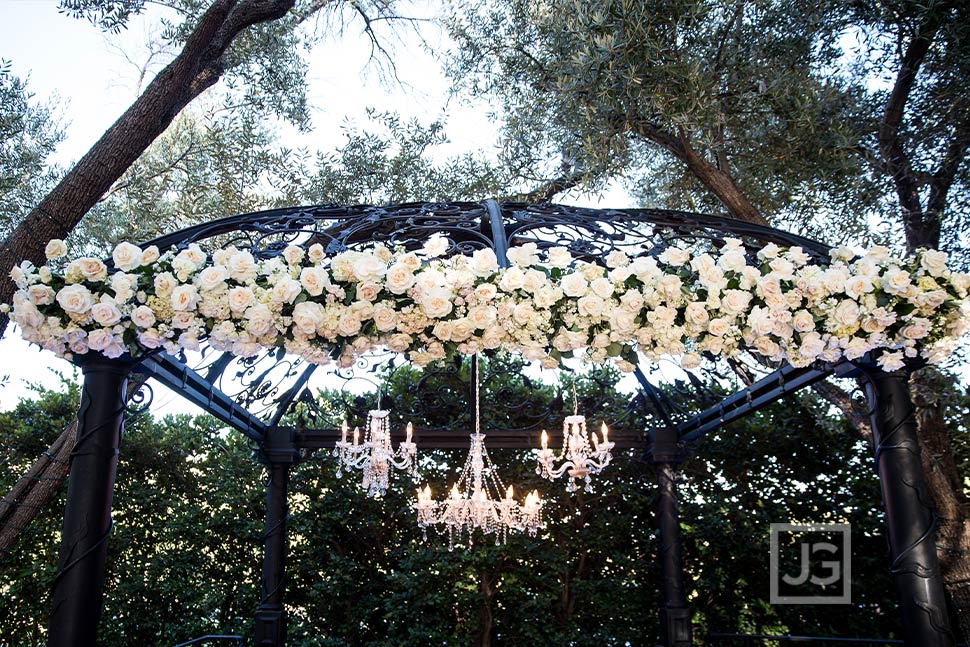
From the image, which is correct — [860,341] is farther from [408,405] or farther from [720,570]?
[408,405]

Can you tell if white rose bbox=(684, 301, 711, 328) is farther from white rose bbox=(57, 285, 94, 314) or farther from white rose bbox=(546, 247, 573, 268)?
white rose bbox=(57, 285, 94, 314)

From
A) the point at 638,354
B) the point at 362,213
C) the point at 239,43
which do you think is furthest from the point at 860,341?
the point at 239,43

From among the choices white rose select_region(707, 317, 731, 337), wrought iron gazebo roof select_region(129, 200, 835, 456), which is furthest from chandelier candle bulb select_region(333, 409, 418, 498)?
white rose select_region(707, 317, 731, 337)

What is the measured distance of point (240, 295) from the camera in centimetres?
273

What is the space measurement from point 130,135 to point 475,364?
8.15ft

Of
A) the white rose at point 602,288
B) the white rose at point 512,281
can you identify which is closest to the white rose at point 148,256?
the white rose at point 512,281

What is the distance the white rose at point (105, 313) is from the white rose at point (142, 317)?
0.06 meters

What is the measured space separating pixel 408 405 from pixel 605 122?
313 cm

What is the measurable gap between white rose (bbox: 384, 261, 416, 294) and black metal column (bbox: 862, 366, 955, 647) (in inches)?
79.4

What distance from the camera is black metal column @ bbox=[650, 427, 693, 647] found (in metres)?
4.94

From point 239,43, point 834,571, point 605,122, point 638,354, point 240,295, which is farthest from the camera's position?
point 239,43

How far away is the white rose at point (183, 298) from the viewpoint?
106 inches

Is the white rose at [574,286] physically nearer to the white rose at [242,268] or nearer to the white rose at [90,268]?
the white rose at [242,268]

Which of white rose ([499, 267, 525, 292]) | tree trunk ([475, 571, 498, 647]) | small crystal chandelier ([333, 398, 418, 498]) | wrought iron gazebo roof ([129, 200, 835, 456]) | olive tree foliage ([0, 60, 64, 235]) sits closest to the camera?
white rose ([499, 267, 525, 292])
